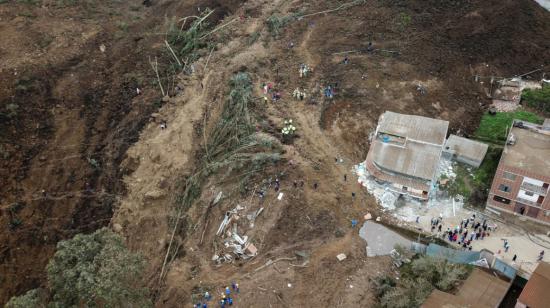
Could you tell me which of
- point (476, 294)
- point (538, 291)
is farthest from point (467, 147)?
point (538, 291)

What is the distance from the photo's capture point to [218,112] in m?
34.5

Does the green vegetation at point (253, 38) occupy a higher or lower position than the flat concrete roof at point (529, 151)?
higher

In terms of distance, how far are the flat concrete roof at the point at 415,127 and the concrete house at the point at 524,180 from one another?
395 centimetres

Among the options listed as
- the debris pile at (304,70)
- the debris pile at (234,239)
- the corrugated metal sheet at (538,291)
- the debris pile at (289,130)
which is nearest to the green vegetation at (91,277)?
the debris pile at (234,239)

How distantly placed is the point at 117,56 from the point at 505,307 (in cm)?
3241

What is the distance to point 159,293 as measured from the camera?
26.5 meters

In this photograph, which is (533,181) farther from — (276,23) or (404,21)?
(276,23)

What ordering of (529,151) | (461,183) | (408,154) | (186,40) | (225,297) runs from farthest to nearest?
(186,40), (461,183), (408,154), (529,151), (225,297)

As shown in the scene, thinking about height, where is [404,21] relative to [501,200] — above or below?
above

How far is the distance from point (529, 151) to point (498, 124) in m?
5.25

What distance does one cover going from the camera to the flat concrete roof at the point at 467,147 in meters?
30.0

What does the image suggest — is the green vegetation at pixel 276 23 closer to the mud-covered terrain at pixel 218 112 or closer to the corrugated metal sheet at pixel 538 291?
the mud-covered terrain at pixel 218 112

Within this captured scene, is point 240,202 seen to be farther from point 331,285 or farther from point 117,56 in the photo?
point 117,56

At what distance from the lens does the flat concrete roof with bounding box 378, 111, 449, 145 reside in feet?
97.4
